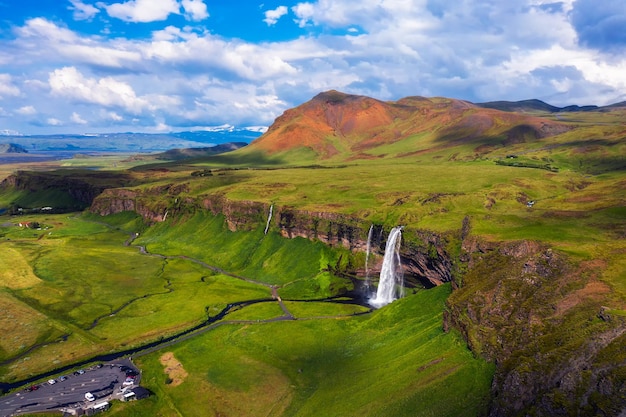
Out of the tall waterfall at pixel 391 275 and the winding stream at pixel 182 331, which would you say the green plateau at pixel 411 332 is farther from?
the tall waterfall at pixel 391 275

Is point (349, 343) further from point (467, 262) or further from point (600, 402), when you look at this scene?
point (600, 402)

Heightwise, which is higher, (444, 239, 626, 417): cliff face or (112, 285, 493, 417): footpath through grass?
(444, 239, 626, 417): cliff face

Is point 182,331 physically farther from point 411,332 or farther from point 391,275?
point 391,275

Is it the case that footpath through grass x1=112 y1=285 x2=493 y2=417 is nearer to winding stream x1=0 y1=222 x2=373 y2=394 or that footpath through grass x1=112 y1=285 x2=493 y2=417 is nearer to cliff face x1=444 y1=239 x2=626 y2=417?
winding stream x1=0 y1=222 x2=373 y2=394

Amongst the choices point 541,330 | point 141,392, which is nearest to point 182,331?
point 141,392

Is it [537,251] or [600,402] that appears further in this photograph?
[537,251]

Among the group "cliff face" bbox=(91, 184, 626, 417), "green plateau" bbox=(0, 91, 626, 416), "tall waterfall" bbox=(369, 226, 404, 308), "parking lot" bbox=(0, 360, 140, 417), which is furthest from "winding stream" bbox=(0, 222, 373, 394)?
"cliff face" bbox=(91, 184, 626, 417)

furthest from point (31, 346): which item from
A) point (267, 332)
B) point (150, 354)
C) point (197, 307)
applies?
point (267, 332)
